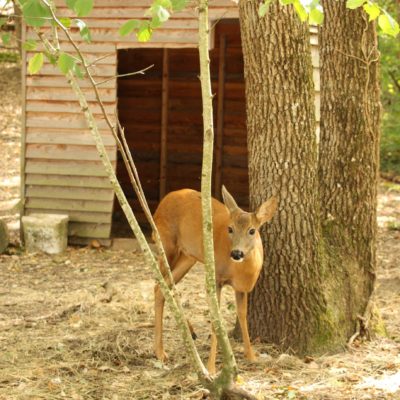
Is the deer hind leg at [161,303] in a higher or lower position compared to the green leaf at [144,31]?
lower

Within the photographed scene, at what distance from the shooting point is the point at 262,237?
600 cm

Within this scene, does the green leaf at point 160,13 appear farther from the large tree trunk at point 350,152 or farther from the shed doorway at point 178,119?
the shed doorway at point 178,119

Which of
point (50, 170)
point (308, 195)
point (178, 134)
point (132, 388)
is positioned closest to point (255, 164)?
point (308, 195)

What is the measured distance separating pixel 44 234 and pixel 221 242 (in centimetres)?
500

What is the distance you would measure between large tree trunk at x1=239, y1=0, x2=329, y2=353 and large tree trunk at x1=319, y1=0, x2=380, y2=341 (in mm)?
275

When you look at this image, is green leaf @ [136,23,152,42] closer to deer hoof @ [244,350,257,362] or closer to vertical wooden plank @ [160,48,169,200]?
deer hoof @ [244,350,257,362]

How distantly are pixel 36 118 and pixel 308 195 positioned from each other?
5956 mm

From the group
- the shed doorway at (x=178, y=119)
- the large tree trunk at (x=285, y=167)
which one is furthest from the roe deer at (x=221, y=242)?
the shed doorway at (x=178, y=119)

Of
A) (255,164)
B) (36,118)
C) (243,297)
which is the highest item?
(36,118)

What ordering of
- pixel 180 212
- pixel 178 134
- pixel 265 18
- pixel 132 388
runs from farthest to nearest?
pixel 178 134 → pixel 180 212 → pixel 265 18 → pixel 132 388

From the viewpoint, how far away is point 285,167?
5.79m

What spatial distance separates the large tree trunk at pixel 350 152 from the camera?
6.12 m

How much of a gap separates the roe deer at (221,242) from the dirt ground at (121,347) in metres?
0.27

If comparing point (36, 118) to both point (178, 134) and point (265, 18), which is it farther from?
point (265, 18)
